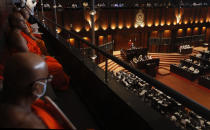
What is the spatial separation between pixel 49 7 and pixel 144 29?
777 centimetres

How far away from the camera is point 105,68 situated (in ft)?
6.50

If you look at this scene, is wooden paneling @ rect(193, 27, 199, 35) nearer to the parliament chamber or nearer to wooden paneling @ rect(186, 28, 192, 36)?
the parliament chamber

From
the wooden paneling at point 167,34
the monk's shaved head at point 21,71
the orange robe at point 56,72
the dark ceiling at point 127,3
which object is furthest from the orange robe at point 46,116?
the wooden paneling at point 167,34

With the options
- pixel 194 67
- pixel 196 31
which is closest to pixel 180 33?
pixel 196 31

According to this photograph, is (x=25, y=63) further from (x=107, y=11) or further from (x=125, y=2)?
(x=125, y=2)

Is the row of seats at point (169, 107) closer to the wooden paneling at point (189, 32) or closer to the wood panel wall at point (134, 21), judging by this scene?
the wood panel wall at point (134, 21)

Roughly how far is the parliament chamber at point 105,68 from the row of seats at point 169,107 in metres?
0.03

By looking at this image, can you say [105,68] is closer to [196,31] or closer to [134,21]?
[134,21]

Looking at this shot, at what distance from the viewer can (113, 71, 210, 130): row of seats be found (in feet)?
18.3

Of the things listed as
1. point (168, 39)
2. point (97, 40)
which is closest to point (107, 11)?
point (97, 40)

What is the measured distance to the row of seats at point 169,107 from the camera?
5.59m

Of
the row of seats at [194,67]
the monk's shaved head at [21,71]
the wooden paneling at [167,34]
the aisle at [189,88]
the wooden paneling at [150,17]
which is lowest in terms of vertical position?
the aisle at [189,88]

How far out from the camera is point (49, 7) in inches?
441

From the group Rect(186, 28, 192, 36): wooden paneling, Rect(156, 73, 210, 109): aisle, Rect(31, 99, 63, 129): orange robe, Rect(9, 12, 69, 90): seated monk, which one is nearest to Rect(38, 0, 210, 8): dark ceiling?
Rect(186, 28, 192, 36): wooden paneling
